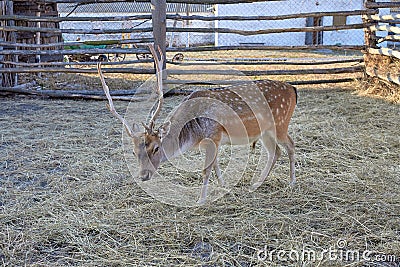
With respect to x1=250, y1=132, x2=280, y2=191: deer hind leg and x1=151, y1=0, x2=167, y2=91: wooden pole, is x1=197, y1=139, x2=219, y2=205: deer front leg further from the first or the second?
x1=151, y1=0, x2=167, y2=91: wooden pole

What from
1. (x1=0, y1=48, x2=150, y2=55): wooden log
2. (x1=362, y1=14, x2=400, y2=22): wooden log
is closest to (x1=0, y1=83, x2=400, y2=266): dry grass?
(x1=0, y1=48, x2=150, y2=55): wooden log

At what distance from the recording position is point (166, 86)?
26.7ft

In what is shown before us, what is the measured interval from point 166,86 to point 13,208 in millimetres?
4904

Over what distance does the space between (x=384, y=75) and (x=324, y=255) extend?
5659 millimetres

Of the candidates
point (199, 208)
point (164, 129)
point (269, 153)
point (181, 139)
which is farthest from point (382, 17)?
point (164, 129)

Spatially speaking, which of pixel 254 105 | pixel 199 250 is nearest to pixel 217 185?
pixel 254 105

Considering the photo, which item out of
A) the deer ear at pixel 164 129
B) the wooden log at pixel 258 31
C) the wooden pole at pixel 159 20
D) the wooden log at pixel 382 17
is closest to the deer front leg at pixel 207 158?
the deer ear at pixel 164 129

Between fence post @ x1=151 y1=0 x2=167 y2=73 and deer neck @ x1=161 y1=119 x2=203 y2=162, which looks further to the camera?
fence post @ x1=151 y1=0 x2=167 y2=73

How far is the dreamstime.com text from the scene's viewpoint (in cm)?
273

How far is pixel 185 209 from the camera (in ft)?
11.4

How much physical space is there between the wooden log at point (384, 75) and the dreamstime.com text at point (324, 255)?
5.08 m

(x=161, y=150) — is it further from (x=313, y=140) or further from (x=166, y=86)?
(x=166, y=86)

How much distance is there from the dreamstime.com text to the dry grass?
0.03 metres

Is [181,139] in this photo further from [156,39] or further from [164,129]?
[156,39]
